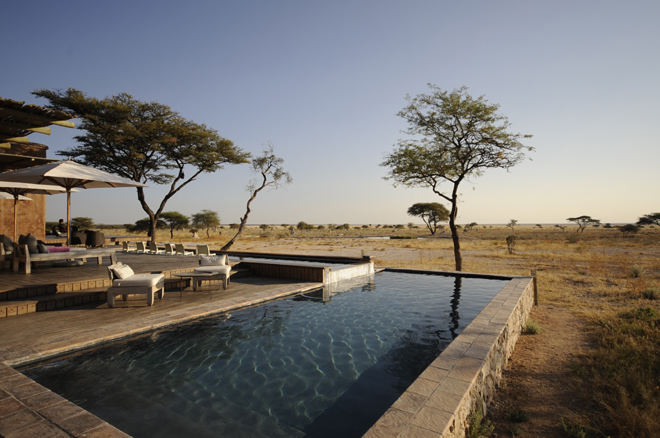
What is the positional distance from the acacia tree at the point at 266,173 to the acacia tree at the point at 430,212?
43.2 meters

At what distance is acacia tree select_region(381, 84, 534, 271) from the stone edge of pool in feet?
26.2

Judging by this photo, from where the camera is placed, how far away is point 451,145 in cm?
1381

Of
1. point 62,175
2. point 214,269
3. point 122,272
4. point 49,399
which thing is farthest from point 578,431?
point 62,175

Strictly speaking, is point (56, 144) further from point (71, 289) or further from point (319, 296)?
point (319, 296)

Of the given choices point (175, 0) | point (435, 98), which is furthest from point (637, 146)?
point (175, 0)

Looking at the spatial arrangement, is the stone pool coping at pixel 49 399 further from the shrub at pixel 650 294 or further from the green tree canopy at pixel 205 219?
the green tree canopy at pixel 205 219

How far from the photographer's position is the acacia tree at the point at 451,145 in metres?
13.1

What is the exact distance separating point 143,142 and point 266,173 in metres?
7.95

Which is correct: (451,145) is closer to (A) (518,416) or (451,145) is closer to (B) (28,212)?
(A) (518,416)

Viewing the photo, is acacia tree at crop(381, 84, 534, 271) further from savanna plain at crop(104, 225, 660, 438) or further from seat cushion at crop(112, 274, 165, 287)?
seat cushion at crop(112, 274, 165, 287)

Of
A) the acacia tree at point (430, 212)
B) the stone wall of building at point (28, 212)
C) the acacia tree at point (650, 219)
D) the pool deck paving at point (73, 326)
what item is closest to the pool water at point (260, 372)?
the pool deck paving at point (73, 326)

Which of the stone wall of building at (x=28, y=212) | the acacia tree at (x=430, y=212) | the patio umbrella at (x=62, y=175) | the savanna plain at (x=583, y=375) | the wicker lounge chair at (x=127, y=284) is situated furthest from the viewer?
the acacia tree at (x=430, y=212)

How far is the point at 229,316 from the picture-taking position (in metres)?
6.39

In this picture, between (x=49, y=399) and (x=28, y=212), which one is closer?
(x=49, y=399)
